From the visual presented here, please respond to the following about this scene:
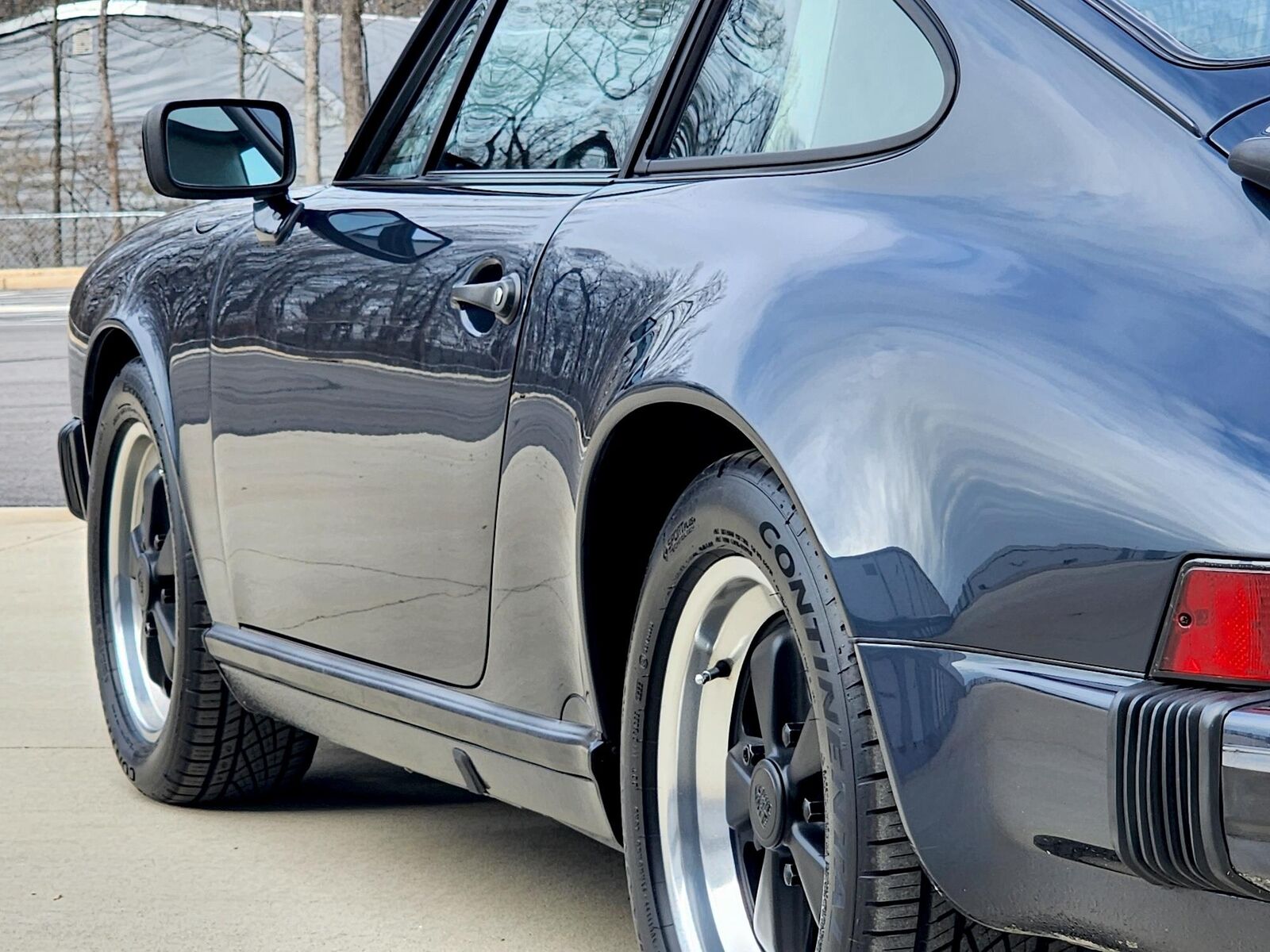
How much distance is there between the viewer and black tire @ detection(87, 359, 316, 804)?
3918 millimetres

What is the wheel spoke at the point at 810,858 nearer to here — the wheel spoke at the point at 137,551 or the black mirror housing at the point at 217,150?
the black mirror housing at the point at 217,150

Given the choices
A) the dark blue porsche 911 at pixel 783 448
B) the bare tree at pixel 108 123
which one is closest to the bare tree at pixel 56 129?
the bare tree at pixel 108 123

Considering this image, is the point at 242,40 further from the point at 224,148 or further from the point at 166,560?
the point at 224,148

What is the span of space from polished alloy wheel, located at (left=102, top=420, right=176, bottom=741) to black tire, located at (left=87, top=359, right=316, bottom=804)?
0.06ft

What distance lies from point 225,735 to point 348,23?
21004mm

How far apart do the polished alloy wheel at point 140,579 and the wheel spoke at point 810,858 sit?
2.08 metres

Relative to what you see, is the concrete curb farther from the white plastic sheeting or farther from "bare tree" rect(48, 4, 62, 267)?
the white plastic sheeting

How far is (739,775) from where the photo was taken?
2.47 meters

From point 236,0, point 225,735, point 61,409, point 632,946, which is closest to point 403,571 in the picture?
point 632,946

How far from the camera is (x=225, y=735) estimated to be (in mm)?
3984

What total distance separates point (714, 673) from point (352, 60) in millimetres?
23123

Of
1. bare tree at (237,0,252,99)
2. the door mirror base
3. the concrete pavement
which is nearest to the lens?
the door mirror base

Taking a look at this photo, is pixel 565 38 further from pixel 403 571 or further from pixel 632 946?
pixel 632 946

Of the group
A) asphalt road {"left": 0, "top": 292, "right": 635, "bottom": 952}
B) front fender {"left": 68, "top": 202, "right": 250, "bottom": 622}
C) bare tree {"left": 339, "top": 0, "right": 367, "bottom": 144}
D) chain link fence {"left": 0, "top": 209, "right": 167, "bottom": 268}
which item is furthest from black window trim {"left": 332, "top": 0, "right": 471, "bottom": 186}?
chain link fence {"left": 0, "top": 209, "right": 167, "bottom": 268}
